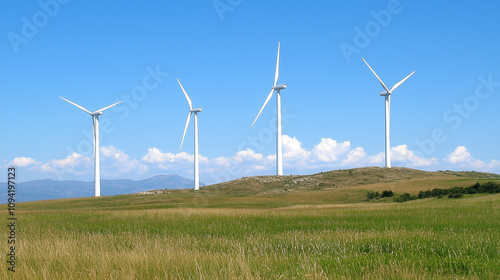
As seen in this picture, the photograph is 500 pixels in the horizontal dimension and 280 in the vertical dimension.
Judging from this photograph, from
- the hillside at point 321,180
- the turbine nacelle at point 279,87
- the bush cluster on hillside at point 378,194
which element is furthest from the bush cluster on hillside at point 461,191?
the turbine nacelle at point 279,87

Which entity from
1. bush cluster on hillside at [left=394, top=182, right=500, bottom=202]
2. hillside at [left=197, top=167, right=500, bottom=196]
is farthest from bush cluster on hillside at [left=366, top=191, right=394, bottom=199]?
hillside at [left=197, top=167, right=500, bottom=196]

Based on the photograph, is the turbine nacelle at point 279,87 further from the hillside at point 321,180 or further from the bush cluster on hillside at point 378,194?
the bush cluster on hillside at point 378,194

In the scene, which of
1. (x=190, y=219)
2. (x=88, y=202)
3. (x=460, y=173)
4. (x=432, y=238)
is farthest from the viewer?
(x=460, y=173)

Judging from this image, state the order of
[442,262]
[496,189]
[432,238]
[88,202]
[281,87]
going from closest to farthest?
[442,262]
[432,238]
[496,189]
[88,202]
[281,87]

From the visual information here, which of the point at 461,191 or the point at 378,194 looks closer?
the point at 461,191

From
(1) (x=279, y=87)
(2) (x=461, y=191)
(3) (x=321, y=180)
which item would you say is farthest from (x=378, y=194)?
(3) (x=321, y=180)

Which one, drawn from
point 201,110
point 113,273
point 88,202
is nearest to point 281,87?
point 201,110

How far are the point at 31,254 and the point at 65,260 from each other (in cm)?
192

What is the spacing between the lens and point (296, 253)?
14.0 meters

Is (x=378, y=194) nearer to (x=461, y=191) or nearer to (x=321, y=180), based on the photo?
(x=461, y=191)

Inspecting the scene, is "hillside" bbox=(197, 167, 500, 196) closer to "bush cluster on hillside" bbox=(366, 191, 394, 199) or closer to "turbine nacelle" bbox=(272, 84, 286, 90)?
"turbine nacelle" bbox=(272, 84, 286, 90)

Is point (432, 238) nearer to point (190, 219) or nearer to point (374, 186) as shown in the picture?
point (190, 219)

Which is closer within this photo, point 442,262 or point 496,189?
point 442,262

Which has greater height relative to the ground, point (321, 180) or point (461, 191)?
point (321, 180)
